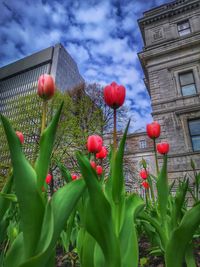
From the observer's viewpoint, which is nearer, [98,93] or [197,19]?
[197,19]

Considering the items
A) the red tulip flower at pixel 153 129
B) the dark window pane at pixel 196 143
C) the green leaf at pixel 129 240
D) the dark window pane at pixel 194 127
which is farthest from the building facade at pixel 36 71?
the green leaf at pixel 129 240

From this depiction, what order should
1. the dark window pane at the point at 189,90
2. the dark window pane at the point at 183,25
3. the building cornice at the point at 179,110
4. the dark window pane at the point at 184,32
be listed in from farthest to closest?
the dark window pane at the point at 183,25, the dark window pane at the point at 184,32, the dark window pane at the point at 189,90, the building cornice at the point at 179,110

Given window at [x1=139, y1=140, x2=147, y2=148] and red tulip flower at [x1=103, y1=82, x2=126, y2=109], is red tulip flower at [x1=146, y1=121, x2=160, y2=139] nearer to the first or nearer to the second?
red tulip flower at [x1=103, y1=82, x2=126, y2=109]

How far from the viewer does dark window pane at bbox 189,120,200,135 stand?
9102mm

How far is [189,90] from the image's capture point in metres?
9.93

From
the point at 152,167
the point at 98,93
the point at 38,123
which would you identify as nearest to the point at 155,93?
the point at 98,93

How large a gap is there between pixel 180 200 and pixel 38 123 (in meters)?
9.35

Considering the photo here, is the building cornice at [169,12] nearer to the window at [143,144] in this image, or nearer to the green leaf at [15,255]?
the window at [143,144]

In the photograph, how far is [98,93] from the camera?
13.7 m

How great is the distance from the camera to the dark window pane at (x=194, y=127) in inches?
358

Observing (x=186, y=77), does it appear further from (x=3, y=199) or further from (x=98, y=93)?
(x=3, y=199)

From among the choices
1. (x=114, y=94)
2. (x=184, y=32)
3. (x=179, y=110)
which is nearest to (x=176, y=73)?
Result: (x=179, y=110)

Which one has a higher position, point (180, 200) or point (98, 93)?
point (98, 93)

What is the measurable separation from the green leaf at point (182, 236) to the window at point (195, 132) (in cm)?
868
